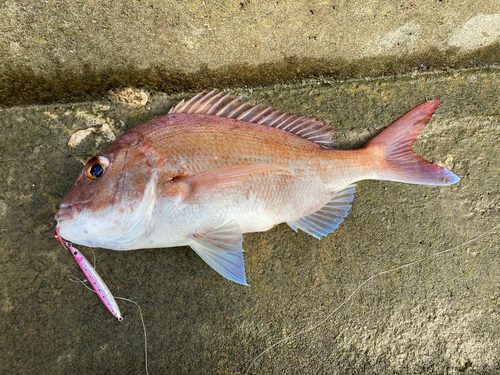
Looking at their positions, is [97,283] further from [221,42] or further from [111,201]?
[221,42]

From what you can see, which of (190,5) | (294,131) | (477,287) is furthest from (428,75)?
(190,5)

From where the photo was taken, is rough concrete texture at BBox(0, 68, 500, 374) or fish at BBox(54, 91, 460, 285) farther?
rough concrete texture at BBox(0, 68, 500, 374)

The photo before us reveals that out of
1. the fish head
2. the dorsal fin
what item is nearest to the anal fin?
the dorsal fin

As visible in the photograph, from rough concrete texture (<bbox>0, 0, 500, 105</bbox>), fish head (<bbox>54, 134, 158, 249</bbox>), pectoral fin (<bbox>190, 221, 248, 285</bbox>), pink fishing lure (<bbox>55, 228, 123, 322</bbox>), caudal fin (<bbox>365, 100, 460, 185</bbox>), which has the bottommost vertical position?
pink fishing lure (<bbox>55, 228, 123, 322</bbox>)

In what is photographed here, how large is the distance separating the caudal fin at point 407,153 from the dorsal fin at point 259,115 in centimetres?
35

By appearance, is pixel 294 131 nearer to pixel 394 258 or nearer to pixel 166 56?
pixel 166 56

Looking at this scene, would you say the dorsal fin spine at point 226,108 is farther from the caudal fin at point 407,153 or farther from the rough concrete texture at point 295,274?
the caudal fin at point 407,153

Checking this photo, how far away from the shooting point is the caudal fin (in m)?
2.03

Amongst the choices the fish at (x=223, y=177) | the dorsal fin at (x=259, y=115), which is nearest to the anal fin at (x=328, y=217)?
the fish at (x=223, y=177)

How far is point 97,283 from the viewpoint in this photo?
2008mm

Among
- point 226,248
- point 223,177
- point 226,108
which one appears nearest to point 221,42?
point 226,108

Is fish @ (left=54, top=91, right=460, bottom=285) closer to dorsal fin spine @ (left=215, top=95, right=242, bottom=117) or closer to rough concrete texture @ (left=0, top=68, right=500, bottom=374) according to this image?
dorsal fin spine @ (left=215, top=95, right=242, bottom=117)

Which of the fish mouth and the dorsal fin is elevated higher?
the dorsal fin

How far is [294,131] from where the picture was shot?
212 cm
